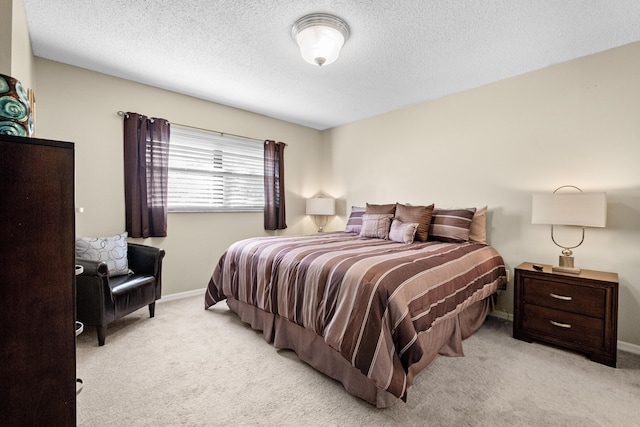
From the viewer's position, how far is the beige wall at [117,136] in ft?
8.89

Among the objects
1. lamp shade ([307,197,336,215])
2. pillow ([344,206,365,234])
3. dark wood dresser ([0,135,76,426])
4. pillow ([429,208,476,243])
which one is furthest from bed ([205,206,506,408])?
lamp shade ([307,197,336,215])

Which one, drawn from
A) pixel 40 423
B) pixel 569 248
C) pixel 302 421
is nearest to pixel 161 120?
pixel 40 423

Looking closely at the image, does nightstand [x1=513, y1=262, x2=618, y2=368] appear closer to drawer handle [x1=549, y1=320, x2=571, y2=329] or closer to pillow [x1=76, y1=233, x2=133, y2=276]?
drawer handle [x1=549, y1=320, x2=571, y2=329]

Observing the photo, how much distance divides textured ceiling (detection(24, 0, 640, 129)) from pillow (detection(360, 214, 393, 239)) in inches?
58.1

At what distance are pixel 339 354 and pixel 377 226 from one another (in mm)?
1696

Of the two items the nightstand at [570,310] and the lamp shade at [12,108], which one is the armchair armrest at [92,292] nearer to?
the lamp shade at [12,108]

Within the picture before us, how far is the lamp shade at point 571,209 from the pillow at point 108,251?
3732 mm

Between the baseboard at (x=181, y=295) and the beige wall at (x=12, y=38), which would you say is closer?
the beige wall at (x=12, y=38)

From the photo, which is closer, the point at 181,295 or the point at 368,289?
the point at 368,289

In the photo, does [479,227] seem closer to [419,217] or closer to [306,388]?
[419,217]

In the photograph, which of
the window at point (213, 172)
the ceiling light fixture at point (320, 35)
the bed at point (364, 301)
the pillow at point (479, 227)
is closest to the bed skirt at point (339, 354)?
the bed at point (364, 301)

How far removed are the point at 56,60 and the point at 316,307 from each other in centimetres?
331

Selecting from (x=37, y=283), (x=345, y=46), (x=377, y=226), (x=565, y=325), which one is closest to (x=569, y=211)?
(x=565, y=325)

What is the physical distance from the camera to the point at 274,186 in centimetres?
430
